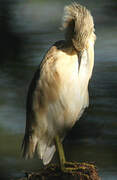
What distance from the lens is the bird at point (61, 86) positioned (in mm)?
3201

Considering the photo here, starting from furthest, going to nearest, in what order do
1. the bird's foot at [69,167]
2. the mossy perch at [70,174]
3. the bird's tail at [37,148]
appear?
the bird's tail at [37,148] < the bird's foot at [69,167] < the mossy perch at [70,174]

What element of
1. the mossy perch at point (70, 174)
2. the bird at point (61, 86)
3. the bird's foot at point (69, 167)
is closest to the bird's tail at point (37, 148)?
the bird at point (61, 86)

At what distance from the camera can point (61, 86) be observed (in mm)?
3293

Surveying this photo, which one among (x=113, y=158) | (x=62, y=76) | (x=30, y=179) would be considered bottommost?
(x=113, y=158)

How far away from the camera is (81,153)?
385 cm

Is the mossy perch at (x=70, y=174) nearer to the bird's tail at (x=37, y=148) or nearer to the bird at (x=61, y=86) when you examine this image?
the bird at (x=61, y=86)

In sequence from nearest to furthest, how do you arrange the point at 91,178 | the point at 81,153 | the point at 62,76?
the point at 91,178 < the point at 62,76 < the point at 81,153

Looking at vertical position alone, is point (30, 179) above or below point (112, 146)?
above

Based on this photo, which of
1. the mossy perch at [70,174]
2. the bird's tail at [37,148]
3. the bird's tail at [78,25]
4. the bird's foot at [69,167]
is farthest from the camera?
the bird's tail at [37,148]

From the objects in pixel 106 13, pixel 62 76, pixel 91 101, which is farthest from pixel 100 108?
pixel 62 76

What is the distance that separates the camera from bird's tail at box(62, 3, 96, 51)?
318 centimetres

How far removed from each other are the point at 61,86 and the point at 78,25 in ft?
0.85

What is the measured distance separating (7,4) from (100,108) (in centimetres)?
65

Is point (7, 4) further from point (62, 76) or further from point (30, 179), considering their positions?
point (30, 179)
